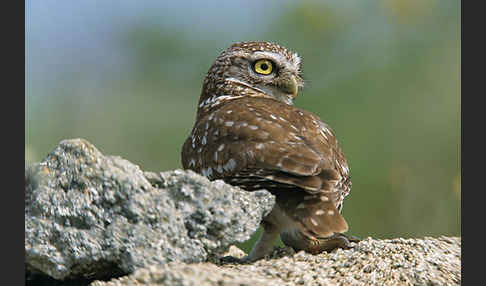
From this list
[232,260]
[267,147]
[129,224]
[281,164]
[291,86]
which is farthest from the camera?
[291,86]

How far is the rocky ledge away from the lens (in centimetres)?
244

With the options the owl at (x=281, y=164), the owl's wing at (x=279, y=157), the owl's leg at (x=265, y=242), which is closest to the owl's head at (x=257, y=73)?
the owl at (x=281, y=164)

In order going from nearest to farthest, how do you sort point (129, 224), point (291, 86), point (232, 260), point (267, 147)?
point (129, 224)
point (267, 147)
point (232, 260)
point (291, 86)

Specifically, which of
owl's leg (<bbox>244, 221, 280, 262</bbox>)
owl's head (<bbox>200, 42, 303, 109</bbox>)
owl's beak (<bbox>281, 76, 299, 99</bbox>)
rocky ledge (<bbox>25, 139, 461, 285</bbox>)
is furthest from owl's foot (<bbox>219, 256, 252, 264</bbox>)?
owl's beak (<bbox>281, 76, 299, 99</bbox>)

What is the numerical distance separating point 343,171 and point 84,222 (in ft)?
5.38

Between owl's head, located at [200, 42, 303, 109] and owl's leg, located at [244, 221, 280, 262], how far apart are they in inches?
61.2

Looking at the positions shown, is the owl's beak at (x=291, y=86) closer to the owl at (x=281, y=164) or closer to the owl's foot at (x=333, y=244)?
the owl at (x=281, y=164)

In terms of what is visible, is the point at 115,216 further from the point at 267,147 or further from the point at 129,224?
the point at 267,147

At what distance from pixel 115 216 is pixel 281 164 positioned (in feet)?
2.91

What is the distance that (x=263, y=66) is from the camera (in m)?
4.58

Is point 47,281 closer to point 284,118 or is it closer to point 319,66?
point 284,118

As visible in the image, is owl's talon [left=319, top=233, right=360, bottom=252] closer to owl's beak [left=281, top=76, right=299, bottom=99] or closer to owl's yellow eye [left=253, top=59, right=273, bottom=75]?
owl's beak [left=281, top=76, right=299, bottom=99]

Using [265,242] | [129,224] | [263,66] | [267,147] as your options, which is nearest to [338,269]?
[265,242]

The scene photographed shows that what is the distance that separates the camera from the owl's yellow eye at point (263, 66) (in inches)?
180
